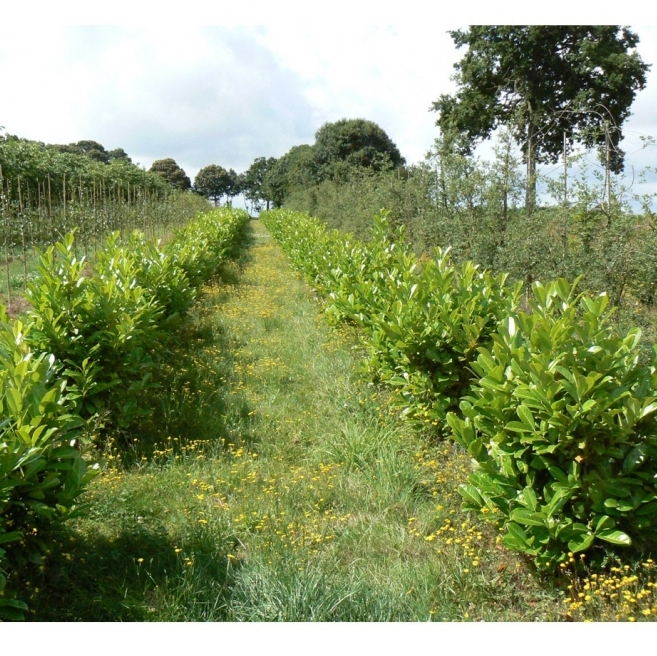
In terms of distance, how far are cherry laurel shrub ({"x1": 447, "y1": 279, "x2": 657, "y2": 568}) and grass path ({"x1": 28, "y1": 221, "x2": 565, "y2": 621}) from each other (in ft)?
1.21

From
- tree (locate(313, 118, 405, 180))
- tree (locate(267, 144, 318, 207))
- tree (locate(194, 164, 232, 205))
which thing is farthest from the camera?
tree (locate(194, 164, 232, 205))

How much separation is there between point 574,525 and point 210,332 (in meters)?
6.51

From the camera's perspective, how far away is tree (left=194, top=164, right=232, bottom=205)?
7862 cm

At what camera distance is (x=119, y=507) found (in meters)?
3.51

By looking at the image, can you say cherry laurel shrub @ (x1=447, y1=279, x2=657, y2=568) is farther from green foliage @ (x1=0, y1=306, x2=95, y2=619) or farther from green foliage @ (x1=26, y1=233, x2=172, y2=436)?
green foliage @ (x1=26, y1=233, x2=172, y2=436)

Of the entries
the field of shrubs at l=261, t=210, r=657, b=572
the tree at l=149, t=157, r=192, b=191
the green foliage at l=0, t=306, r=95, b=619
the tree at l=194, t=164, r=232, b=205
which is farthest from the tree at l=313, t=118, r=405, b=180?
the green foliage at l=0, t=306, r=95, b=619

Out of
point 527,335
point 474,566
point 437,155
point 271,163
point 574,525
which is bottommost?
point 474,566

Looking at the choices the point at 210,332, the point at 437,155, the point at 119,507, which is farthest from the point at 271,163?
the point at 119,507

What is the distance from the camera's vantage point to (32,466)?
2418 mm

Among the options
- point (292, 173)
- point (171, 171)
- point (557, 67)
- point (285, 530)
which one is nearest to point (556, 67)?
point (557, 67)

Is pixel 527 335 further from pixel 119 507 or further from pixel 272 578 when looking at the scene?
pixel 119 507

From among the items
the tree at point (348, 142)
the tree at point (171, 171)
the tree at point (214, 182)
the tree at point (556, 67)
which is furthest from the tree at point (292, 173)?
the tree at point (556, 67)

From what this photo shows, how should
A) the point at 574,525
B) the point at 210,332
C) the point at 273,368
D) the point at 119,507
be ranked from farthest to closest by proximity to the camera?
the point at 210,332 < the point at 273,368 < the point at 119,507 < the point at 574,525

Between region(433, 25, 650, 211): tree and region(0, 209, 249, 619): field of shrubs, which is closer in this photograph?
region(0, 209, 249, 619): field of shrubs
